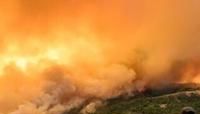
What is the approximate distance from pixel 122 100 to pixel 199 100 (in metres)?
22.6

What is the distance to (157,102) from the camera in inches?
5335

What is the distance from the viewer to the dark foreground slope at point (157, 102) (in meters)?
126

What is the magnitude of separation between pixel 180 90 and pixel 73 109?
3403 cm

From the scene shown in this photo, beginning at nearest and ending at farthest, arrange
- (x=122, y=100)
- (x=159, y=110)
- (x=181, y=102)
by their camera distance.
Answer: (x=159, y=110) → (x=181, y=102) → (x=122, y=100)

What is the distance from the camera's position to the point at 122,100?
467 ft

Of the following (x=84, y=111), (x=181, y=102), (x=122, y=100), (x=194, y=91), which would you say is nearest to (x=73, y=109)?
(x=84, y=111)

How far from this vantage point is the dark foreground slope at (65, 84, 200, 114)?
414 ft

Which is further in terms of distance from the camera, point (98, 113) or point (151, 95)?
point (151, 95)

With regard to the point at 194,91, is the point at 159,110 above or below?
below

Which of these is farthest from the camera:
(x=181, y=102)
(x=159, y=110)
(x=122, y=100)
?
(x=122, y=100)

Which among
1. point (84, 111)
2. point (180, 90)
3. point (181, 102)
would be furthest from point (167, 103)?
point (84, 111)

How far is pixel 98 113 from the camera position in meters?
133

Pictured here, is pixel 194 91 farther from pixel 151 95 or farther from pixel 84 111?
pixel 84 111

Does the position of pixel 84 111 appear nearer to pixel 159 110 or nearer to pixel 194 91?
pixel 159 110
